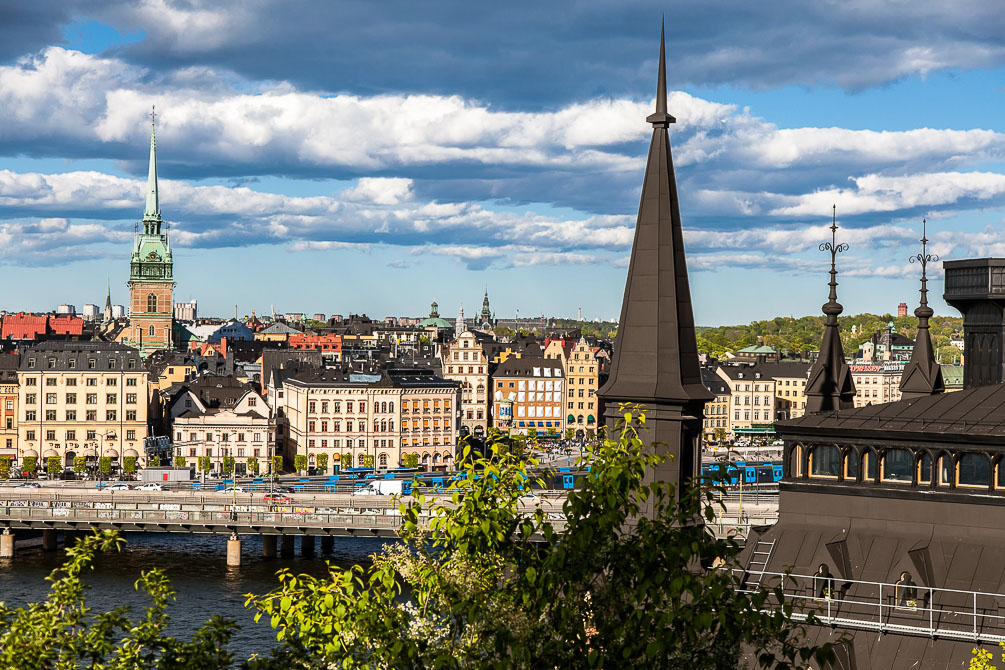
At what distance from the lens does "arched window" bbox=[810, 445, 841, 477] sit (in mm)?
35188

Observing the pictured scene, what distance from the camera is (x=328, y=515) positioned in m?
95.5

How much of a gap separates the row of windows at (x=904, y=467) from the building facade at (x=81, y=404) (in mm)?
115927

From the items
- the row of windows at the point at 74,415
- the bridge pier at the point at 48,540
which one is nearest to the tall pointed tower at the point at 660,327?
the bridge pier at the point at 48,540

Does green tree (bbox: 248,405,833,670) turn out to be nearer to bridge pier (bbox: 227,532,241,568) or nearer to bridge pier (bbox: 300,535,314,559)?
bridge pier (bbox: 227,532,241,568)

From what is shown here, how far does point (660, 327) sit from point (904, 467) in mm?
10996

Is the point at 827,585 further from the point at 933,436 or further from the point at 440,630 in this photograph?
the point at 440,630

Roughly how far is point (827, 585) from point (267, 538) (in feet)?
239

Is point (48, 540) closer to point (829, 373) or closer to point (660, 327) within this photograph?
point (829, 373)

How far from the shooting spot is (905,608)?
1211 inches

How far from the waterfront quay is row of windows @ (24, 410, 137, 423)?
36.6 metres

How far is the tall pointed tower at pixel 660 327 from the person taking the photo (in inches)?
1030

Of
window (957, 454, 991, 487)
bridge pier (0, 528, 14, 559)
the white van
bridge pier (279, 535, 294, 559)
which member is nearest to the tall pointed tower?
window (957, 454, 991, 487)

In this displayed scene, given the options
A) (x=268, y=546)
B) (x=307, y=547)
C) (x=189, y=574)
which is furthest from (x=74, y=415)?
(x=189, y=574)

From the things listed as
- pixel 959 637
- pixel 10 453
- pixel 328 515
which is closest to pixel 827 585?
pixel 959 637
